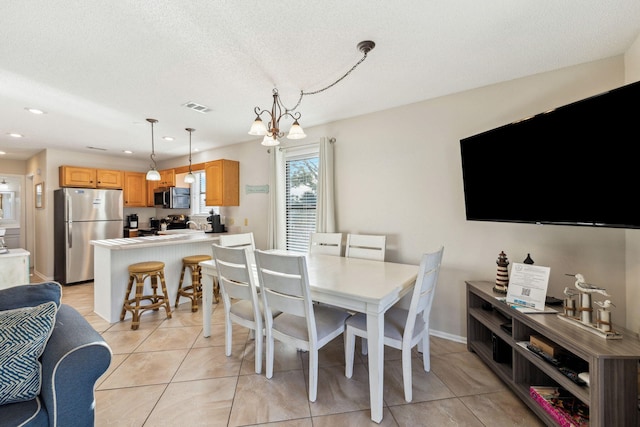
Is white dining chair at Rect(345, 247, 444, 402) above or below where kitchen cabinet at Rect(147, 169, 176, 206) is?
below

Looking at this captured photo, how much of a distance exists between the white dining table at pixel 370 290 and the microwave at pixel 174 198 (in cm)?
316

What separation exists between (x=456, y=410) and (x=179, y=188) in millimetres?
5370

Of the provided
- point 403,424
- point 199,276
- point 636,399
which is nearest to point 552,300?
point 636,399

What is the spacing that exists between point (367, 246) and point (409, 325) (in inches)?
48.7

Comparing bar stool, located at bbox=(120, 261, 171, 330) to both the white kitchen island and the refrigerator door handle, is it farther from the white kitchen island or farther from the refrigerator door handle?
the refrigerator door handle

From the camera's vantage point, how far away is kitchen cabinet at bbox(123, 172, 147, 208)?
5672 millimetres

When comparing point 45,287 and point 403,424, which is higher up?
point 45,287

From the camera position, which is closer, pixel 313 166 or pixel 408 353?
pixel 408 353

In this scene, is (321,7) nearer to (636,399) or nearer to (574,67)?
(574,67)

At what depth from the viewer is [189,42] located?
186cm

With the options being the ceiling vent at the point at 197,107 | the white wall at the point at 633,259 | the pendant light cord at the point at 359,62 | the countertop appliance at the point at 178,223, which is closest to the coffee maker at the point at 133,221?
the countertop appliance at the point at 178,223

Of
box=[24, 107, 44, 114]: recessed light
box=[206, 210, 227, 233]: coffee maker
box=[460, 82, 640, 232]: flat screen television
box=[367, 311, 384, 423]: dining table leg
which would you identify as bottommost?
box=[367, 311, 384, 423]: dining table leg

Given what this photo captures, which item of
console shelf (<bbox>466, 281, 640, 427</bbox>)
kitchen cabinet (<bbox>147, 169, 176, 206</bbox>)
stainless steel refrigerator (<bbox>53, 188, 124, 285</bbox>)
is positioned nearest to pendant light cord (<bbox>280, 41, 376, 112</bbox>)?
console shelf (<bbox>466, 281, 640, 427</bbox>)

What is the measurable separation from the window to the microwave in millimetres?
2481
